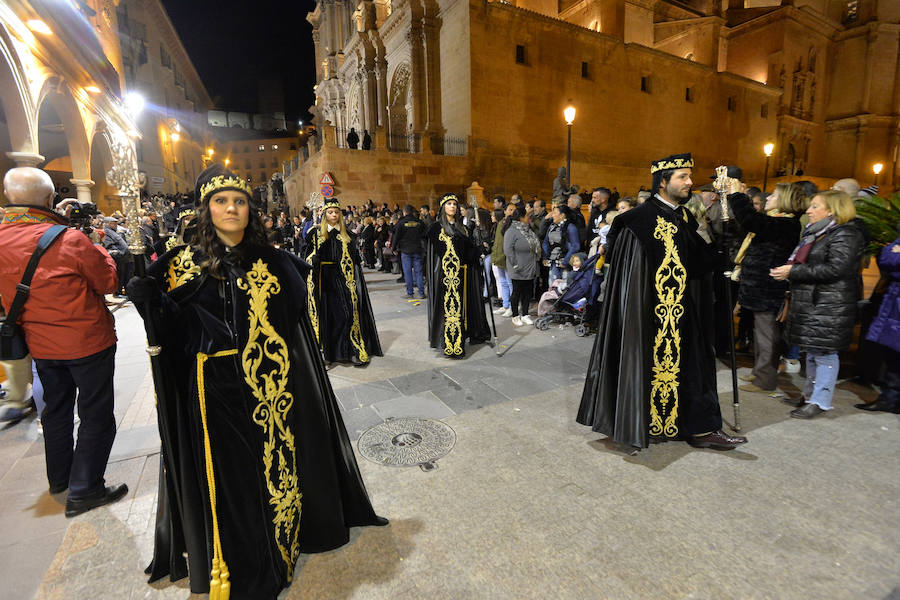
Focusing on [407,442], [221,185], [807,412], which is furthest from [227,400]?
[807,412]

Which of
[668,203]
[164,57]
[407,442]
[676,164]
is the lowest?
[407,442]

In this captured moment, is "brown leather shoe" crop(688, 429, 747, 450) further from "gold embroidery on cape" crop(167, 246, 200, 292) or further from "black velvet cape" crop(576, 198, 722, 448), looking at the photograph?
"gold embroidery on cape" crop(167, 246, 200, 292)

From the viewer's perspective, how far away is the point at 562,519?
2779mm

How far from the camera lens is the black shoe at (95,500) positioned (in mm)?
2988

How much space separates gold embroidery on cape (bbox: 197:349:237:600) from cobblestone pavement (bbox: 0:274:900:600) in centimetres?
41

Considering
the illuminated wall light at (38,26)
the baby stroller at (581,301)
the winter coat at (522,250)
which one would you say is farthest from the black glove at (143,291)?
the illuminated wall light at (38,26)

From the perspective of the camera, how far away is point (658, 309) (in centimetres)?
349

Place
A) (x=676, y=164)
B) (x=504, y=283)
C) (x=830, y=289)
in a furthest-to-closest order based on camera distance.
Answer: (x=504, y=283)
(x=830, y=289)
(x=676, y=164)

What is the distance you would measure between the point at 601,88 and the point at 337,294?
26341mm

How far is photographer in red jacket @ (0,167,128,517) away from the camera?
2.87 meters

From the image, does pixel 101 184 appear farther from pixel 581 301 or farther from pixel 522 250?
pixel 581 301

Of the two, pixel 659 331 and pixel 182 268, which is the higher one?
pixel 182 268

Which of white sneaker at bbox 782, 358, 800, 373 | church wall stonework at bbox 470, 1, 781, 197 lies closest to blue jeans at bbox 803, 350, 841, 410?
white sneaker at bbox 782, 358, 800, 373

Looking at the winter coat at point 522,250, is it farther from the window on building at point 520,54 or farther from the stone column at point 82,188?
the window on building at point 520,54
